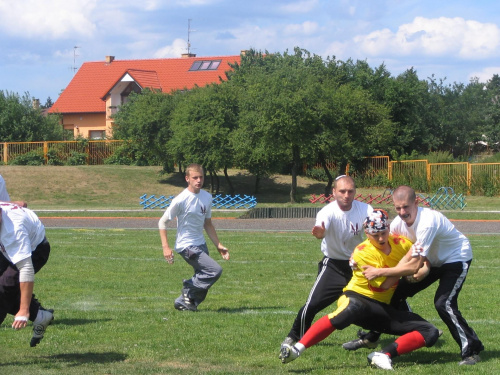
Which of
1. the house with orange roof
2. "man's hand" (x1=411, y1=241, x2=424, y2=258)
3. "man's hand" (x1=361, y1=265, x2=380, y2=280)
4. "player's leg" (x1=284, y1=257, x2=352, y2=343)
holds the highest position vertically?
the house with orange roof

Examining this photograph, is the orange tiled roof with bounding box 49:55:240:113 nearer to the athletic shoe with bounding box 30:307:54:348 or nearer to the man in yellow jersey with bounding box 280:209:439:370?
the athletic shoe with bounding box 30:307:54:348

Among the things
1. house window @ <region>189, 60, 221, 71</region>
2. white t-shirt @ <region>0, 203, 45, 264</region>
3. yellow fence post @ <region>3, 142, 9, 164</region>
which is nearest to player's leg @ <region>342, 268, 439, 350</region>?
white t-shirt @ <region>0, 203, 45, 264</region>

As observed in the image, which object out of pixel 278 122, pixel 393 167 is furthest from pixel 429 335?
pixel 393 167

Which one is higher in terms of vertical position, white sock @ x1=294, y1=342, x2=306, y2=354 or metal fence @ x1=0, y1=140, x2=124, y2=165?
metal fence @ x1=0, y1=140, x2=124, y2=165

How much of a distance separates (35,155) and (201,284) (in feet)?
150

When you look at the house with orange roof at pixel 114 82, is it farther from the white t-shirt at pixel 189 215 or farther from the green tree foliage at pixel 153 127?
the white t-shirt at pixel 189 215

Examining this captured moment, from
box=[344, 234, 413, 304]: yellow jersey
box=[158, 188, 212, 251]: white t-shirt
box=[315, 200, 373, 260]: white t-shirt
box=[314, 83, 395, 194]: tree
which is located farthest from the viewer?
box=[314, 83, 395, 194]: tree

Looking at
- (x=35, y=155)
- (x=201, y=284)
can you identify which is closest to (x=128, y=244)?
(x=201, y=284)

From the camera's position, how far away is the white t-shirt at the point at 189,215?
31.8ft

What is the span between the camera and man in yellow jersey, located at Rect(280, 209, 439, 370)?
259 inches

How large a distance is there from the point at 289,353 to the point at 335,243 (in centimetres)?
135

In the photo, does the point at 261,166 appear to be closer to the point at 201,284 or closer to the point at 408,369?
the point at 201,284

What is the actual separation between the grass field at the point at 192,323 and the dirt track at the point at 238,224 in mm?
8172

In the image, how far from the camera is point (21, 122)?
190 ft
